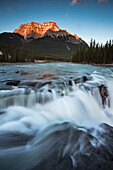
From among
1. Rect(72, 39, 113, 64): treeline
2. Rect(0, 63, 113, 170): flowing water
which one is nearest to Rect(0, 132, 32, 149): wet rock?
Rect(0, 63, 113, 170): flowing water

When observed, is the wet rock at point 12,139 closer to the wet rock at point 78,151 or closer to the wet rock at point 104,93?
the wet rock at point 78,151

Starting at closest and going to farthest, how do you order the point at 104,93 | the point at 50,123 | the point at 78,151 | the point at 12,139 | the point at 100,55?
the point at 78,151
the point at 12,139
the point at 50,123
the point at 104,93
the point at 100,55

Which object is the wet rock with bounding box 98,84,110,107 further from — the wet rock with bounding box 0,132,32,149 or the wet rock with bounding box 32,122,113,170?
the wet rock with bounding box 0,132,32,149

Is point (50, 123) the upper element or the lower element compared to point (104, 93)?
lower

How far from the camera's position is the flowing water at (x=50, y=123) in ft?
8.53

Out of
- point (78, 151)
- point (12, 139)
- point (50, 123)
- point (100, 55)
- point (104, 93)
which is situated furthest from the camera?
point (100, 55)

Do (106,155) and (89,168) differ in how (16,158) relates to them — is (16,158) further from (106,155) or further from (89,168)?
(106,155)

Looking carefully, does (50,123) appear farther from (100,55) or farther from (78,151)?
(100,55)

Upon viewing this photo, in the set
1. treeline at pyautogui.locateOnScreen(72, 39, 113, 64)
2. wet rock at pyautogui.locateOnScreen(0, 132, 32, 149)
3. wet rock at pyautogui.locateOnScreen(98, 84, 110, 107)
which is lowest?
wet rock at pyautogui.locateOnScreen(0, 132, 32, 149)

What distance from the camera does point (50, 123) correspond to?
418cm

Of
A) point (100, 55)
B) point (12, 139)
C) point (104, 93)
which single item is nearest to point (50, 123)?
point (12, 139)

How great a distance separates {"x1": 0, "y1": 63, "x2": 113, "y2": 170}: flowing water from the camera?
260cm

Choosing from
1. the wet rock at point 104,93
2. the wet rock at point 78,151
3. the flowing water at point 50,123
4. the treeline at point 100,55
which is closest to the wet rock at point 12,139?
the flowing water at point 50,123

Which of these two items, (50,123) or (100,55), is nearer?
(50,123)
